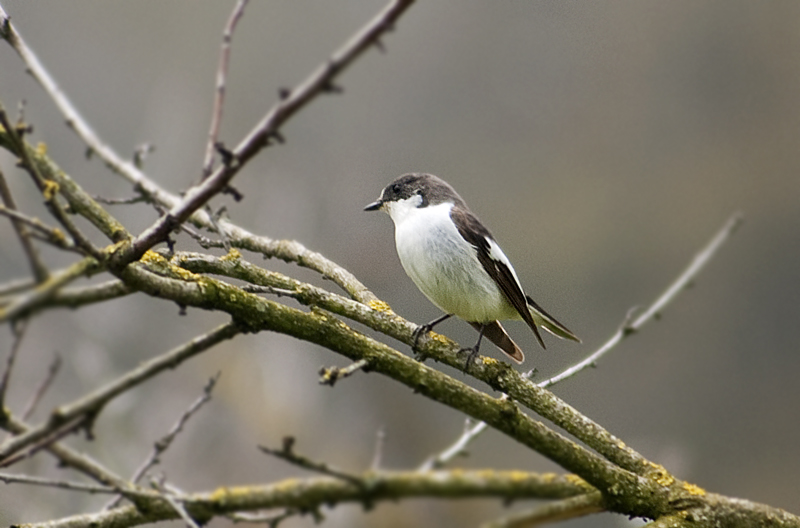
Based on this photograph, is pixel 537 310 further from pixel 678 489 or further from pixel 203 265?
pixel 203 265

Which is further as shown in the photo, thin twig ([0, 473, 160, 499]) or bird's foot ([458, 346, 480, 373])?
bird's foot ([458, 346, 480, 373])

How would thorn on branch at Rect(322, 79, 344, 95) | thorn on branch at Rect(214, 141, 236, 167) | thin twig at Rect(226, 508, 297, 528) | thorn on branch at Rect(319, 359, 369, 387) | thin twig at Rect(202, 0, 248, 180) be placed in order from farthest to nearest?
1. thorn on branch at Rect(319, 359, 369, 387)
2. thin twig at Rect(226, 508, 297, 528)
3. thin twig at Rect(202, 0, 248, 180)
4. thorn on branch at Rect(214, 141, 236, 167)
5. thorn on branch at Rect(322, 79, 344, 95)

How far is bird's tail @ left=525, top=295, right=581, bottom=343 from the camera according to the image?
316cm

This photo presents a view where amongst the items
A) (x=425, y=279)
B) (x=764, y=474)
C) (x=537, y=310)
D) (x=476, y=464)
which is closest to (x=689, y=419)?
(x=764, y=474)

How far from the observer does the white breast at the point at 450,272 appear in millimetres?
2965

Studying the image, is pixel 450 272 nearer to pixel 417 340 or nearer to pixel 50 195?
pixel 417 340

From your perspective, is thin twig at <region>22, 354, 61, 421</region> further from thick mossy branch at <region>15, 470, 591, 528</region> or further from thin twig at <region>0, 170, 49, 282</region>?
thick mossy branch at <region>15, 470, 591, 528</region>

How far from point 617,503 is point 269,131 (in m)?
1.39

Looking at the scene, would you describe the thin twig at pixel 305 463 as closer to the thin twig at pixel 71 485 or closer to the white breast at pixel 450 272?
the thin twig at pixel 71 485

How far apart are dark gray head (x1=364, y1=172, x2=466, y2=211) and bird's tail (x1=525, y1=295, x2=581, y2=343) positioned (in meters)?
0.61

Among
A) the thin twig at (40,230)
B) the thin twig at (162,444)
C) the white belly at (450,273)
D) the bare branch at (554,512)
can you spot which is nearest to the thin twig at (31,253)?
the thin twig at (40,230)

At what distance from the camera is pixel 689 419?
7.75 meters

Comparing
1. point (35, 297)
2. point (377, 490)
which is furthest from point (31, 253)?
point (377, 490)

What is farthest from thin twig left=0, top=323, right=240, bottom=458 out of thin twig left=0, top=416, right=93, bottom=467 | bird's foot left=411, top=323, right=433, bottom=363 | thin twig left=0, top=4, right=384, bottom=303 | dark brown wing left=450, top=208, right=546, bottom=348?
dark brown wing left=450, top=208, right=546, bottom=348
